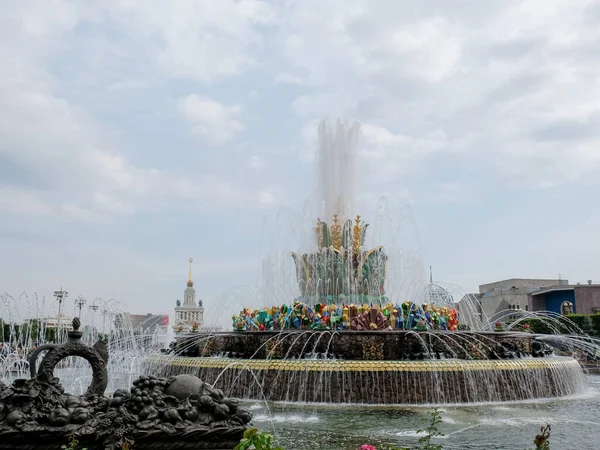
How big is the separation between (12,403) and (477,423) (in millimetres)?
8648

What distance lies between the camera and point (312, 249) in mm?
24734

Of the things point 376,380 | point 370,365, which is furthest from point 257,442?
Result: point 370,365

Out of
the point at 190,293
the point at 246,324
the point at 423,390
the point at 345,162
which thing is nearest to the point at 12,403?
the point at 423,390

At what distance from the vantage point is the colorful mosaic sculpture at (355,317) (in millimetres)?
17719

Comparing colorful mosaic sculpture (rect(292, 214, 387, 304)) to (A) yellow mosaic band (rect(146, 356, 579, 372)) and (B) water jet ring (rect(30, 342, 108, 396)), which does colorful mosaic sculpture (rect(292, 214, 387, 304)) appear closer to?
(A) yellow mosaic band (rect(146, 356, 579, 372))

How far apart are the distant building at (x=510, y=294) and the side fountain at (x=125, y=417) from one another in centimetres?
8099

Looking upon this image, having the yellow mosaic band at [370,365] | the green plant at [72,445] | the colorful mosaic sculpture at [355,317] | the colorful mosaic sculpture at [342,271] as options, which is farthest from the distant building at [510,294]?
the green plant at [72,445]

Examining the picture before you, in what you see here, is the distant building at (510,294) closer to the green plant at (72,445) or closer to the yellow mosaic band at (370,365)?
the yellow mosaic band at (370,365)

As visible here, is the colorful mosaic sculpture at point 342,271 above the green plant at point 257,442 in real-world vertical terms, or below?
above

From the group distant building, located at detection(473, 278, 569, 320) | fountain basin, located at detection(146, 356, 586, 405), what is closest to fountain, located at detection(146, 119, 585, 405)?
fountain basin, located at detection(146, 356, 586, 405)

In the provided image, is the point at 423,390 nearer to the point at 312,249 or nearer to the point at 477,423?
the point at 477,423

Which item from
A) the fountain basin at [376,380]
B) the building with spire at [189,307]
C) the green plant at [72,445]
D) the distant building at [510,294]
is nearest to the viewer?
the green plant at [72,445]

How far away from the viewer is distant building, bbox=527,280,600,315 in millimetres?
75062

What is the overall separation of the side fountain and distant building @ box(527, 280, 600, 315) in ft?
247
